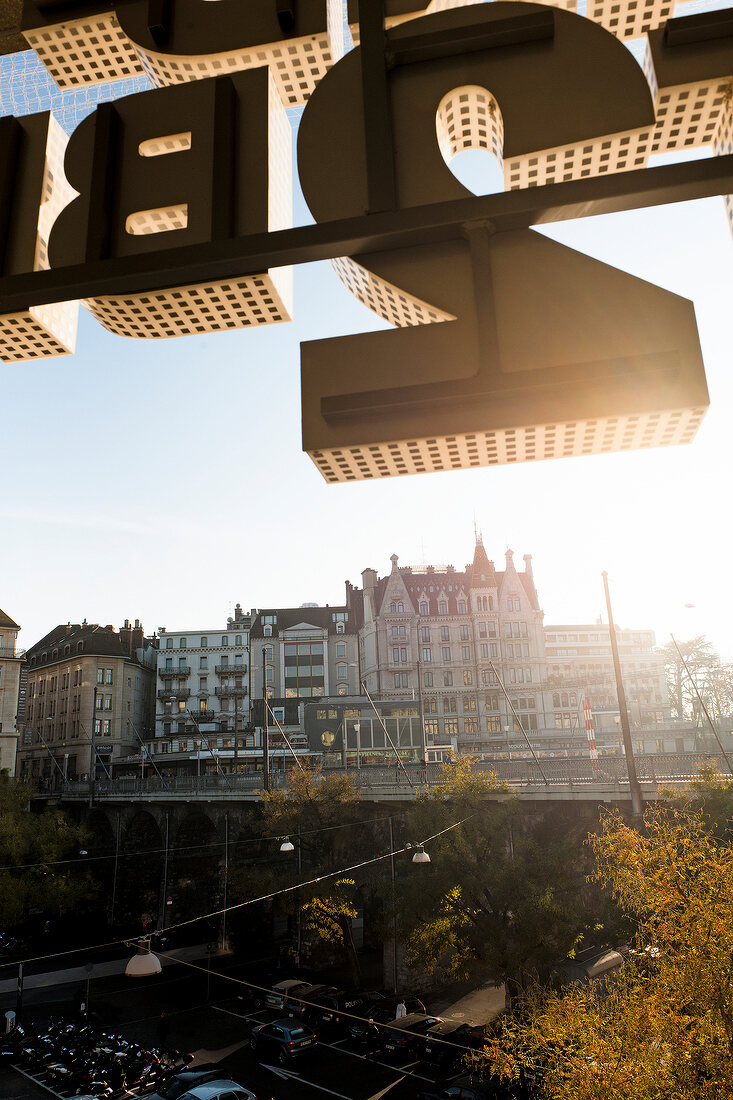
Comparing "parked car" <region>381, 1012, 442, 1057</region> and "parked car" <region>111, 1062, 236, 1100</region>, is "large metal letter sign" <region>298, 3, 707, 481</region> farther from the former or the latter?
"parked car" <region>381, 1012, 442, 1057</region>

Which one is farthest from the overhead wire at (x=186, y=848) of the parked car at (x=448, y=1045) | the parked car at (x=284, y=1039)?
the parked car at (x=448, y=1045)

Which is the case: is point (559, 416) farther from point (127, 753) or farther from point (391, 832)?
point (127, 753)

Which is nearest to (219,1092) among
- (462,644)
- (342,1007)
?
(342,1007)

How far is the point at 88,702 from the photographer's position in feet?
272

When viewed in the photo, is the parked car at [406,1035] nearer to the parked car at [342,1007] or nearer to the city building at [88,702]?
the parked car at [342,1007]

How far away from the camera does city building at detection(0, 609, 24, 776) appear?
63.2 metres

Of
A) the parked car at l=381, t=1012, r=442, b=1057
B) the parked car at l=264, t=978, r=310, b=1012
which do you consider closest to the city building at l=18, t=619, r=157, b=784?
the parked car at l=264, t=978, r=310, b=1012

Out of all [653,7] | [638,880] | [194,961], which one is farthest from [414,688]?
[653,7]

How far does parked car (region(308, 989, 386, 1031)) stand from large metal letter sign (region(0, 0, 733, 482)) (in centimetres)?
3288

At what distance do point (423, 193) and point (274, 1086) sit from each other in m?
29.9

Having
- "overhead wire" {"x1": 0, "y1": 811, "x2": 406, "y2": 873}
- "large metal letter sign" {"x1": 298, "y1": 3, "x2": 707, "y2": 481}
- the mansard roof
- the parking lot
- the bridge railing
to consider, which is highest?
the mansard roof

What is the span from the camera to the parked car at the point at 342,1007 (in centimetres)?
3072

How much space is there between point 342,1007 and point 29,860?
21535mm

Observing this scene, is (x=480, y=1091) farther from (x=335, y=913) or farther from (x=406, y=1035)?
(x=335, y=913)
